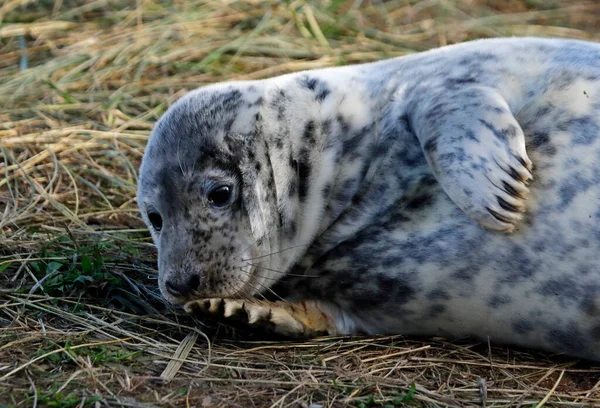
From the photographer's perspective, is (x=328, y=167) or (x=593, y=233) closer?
(x=593, y=233)

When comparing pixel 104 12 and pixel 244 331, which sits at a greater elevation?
pixel 104 12

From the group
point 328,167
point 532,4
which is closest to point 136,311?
point 328,167

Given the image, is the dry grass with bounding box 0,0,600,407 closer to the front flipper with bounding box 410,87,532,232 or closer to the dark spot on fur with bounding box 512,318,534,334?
the dark spot on fur with bounding box 512,318,534,334

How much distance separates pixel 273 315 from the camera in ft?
10.4

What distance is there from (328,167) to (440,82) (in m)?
0.45

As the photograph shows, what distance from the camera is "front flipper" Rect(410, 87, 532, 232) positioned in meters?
2.92

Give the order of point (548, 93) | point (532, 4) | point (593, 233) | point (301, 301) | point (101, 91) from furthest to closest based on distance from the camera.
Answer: point (532, 4)
point (101, 91)
point (301, 301)
point (548, 93)
point (593, 233)

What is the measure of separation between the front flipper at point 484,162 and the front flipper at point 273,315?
0.64 m

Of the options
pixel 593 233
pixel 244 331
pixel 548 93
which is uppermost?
pixel 548 93

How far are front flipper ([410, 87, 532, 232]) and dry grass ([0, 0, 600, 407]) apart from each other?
1.55ft

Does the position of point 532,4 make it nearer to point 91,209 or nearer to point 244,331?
point 91,209

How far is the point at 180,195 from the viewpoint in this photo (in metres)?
3.22

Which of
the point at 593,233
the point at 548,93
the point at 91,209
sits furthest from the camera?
the point at 91,209

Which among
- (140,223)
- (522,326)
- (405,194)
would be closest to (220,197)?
(405,194)
